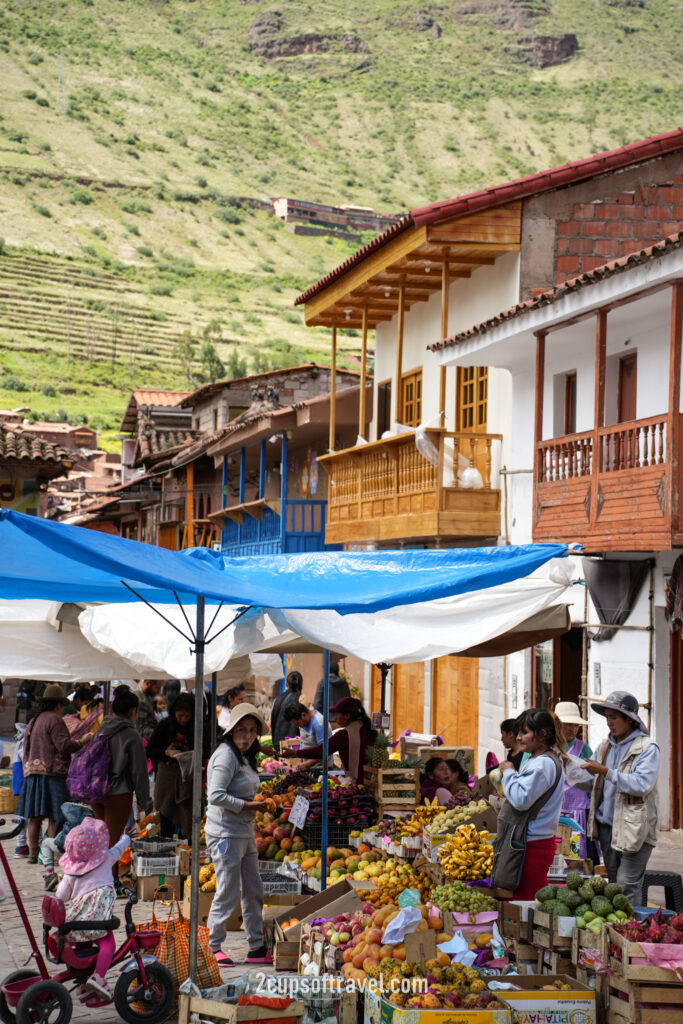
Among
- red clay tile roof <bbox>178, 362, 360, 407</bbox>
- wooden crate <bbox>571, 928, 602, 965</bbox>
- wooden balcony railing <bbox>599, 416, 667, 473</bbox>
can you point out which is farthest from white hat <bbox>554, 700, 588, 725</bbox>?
red clay tile roof <bbox>178, 362, 360, 407</bbox>

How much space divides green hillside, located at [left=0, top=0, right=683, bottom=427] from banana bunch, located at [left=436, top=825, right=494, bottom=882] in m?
85.4

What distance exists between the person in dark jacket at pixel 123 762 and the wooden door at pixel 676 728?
627 centimetres

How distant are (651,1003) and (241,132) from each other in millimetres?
163550

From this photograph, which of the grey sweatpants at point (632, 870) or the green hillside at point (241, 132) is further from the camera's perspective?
the green hillside at point (241, 132)

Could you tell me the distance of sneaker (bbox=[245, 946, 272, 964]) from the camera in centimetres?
889

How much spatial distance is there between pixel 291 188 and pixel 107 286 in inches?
1726

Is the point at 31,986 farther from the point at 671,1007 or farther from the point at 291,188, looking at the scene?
the point at 291,188

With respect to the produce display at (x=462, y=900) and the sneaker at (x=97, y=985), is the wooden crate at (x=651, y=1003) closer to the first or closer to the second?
the produce display at (x=462, y=900)

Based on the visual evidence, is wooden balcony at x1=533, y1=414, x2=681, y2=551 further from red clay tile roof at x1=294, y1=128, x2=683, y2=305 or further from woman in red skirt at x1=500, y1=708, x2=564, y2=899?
woman in red skirt at x1=500, y1=708, x2=564, y2=899

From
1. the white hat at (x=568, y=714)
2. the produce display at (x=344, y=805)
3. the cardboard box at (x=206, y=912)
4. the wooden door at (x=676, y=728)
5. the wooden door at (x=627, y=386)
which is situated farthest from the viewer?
the wooden door at (x=627, y=386)

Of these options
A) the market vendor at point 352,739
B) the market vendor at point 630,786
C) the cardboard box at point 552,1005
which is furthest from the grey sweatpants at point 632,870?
the market vendor at point 352,739

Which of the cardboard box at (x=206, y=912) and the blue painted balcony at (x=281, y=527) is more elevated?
the blue painted balcony at (x=281, y=527)

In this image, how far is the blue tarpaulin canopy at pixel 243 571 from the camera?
21.1ft

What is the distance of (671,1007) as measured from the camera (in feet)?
21.7
